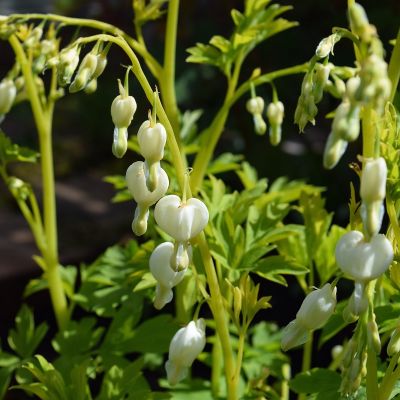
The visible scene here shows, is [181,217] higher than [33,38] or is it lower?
lower

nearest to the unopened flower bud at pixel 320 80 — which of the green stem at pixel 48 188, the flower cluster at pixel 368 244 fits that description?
the flower cluster at pixel 368 244

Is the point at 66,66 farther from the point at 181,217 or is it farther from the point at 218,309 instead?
the point at 218,309

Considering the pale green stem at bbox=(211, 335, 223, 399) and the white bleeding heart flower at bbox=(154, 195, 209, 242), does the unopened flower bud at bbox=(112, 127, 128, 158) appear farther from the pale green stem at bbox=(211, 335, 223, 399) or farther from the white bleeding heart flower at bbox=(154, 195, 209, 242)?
the pale green stem at bbox=(211, 335, 223, 399)

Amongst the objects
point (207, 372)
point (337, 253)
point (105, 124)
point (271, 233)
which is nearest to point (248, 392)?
point (271, 233)

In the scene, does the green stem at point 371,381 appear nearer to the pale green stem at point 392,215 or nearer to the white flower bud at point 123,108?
the pale green stem at point 392,215

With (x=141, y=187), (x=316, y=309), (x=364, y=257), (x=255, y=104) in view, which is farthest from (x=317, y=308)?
(x=255, y=104)

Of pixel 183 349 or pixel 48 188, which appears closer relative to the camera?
pixel 183 349
